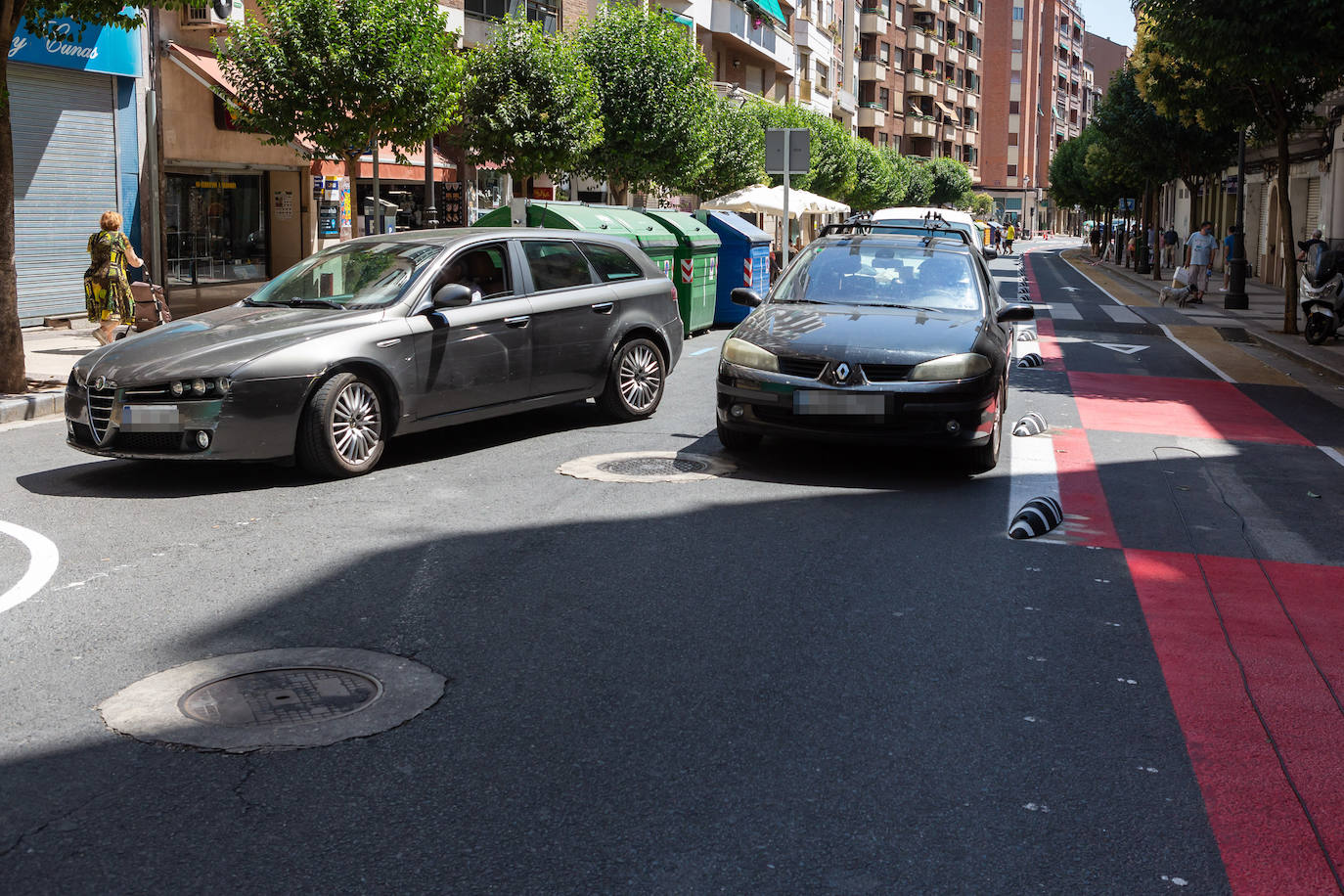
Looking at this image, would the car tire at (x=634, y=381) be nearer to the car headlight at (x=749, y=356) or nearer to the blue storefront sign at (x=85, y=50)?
the car headlight at (x=749, y=356)

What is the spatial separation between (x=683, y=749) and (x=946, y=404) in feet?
15.1

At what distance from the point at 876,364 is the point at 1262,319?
64.6 ft

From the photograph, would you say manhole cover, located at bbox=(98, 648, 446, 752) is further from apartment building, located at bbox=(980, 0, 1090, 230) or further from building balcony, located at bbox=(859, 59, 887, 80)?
apartment building, located at bbox=(980, 0, 1090, 230)

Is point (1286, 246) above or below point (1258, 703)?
above

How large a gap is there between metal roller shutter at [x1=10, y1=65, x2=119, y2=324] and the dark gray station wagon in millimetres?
10499

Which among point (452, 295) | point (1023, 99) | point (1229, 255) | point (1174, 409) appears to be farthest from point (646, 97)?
point (1023, 99)

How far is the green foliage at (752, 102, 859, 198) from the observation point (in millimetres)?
48719

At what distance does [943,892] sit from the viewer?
328 cm

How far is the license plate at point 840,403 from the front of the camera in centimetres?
834

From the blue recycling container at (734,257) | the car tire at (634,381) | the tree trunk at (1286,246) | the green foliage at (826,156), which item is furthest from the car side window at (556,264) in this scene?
the green foliage at (826,156)

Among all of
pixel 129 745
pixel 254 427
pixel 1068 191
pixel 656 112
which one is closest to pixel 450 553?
pixel 254 427

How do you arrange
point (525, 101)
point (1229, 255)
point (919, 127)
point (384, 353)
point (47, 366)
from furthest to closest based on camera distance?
point (919, 127) → point (1229, 255) → point (525, 101) → point (47, 366) → point (384, 353)

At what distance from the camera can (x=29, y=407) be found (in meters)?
11.3

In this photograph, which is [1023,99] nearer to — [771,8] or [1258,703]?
[771,8]
